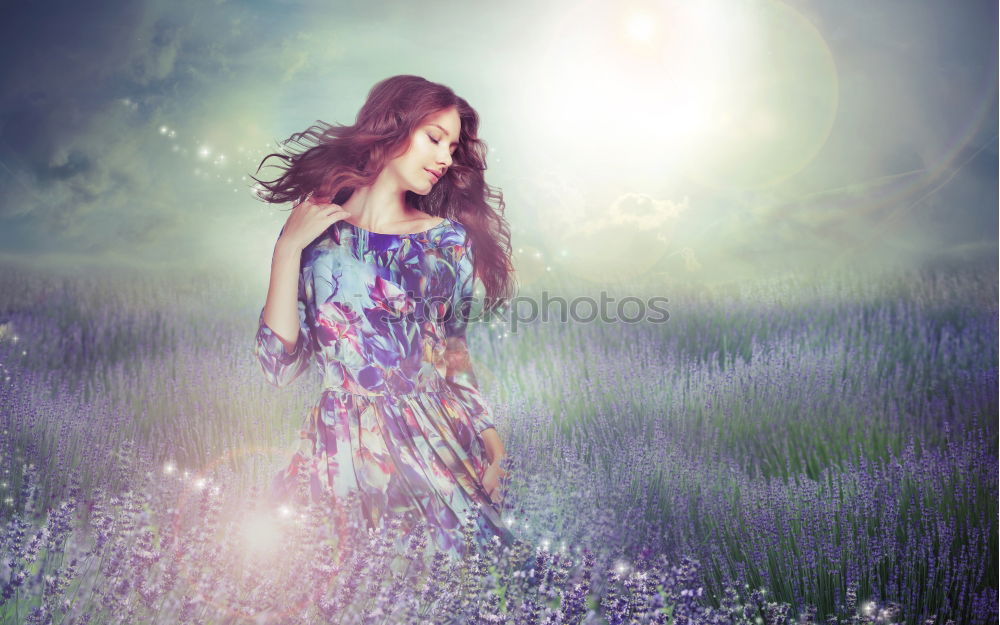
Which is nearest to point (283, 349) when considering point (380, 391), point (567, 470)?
point (380, 391)

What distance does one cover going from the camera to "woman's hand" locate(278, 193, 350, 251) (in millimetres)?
2316

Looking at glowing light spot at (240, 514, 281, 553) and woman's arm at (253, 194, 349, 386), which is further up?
woman's arm at (253, 194, 349, 386)

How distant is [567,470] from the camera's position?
8.32ft

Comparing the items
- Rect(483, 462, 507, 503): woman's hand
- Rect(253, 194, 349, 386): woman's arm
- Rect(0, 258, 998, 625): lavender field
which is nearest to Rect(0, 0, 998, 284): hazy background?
Rect(0, 258, 998, 625): lavender field

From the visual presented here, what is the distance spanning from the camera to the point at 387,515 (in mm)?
2246

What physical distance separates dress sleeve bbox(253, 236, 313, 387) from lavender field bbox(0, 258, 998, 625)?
0.15 meters

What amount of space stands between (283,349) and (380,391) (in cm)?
32

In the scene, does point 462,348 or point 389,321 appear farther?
point 462,348

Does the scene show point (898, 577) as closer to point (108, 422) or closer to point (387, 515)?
point (387, 515)

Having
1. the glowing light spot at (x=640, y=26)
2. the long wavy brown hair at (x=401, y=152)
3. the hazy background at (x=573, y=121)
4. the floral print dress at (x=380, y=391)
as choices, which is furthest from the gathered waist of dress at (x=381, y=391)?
the glowing light spot at (x=640, y=26)

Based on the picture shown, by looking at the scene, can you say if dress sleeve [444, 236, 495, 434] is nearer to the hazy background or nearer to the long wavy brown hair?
the long wavy brown hair

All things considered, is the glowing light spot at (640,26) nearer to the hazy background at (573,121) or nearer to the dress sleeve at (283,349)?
the hazy background at (573,121)

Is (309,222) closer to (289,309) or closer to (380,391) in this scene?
(289,309)

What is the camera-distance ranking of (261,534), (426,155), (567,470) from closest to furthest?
(261,534)
(426,155)
(567,470)
